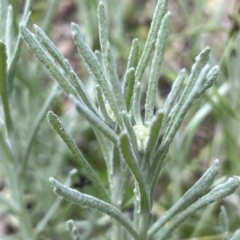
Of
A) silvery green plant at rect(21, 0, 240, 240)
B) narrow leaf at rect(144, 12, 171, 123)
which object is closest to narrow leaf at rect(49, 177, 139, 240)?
silvery green plant at rect(21, 0, 240, 240)

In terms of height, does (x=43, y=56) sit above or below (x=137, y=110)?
above

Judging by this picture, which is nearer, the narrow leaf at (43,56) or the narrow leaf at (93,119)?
the narrow leaf at (93,119)

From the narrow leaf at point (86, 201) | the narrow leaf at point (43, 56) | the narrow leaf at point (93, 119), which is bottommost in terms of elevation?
the narrow leaf at point (86, 201)

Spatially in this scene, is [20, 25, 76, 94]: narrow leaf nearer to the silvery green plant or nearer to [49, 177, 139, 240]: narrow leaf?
the silvery green plant

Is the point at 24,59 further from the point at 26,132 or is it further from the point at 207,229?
the point at 207,229

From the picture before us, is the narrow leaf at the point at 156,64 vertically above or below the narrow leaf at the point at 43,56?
below

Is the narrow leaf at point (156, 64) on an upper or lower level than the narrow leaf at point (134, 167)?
upper

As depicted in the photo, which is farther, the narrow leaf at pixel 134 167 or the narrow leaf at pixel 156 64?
the narrow leaf at pixel 156 64

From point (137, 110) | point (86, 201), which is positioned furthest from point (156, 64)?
point (86, 201)

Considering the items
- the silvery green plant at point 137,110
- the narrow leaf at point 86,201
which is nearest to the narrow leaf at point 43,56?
the silvery green plant at point 137,110

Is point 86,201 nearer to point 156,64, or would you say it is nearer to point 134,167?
point 134,167

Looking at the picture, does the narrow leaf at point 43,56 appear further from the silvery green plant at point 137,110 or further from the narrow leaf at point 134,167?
the narrow leaf at point 134,167
